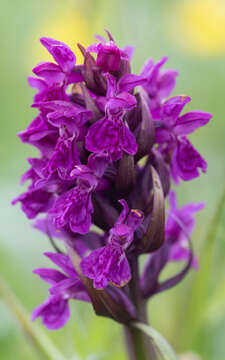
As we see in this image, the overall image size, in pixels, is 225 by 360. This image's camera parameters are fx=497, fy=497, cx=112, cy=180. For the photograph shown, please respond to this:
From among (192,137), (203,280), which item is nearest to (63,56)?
(203,280)

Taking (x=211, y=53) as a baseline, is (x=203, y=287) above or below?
below

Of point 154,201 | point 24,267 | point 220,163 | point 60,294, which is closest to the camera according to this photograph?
point 154,201

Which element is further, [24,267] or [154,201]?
[24,267]

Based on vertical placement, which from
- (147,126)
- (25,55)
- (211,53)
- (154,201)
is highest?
(25,55)

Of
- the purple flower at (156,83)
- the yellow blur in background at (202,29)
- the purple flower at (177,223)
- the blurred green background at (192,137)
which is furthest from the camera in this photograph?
the yellow blur in background at (202,29)

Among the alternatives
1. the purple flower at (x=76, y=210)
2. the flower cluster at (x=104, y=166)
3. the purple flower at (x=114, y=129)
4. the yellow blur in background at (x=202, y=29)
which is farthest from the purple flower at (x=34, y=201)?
the yellow blur in background at (x=202, y=29)

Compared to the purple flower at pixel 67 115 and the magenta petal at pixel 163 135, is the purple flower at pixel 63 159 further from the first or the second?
the magenta petal at pixel 163 135

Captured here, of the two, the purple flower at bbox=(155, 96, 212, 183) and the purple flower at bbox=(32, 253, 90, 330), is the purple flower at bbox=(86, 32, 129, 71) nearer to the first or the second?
the purple flower at bbox=(155, 96, 212, 183)

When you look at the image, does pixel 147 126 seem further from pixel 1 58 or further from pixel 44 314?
pixel 1 58

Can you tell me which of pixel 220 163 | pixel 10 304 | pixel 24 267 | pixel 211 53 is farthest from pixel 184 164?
pixel 211 53
